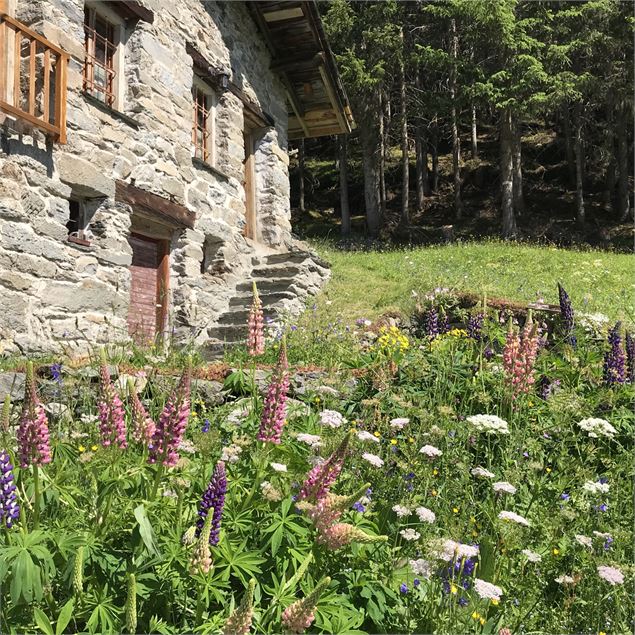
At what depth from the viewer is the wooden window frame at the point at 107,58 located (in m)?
8.09

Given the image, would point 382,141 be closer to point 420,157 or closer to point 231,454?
point 420,157

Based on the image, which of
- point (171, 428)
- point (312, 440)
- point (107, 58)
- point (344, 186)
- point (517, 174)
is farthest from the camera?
point (344, 186)

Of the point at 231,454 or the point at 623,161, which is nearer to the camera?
the point at 231,454

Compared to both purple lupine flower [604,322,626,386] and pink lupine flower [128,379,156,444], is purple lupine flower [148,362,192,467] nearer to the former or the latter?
pink lupine flower [128,379,156,444]

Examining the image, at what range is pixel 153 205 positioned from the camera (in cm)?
888

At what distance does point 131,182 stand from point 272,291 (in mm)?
3535

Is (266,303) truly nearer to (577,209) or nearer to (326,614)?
(326,614)

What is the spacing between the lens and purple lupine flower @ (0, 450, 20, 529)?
6.46ft

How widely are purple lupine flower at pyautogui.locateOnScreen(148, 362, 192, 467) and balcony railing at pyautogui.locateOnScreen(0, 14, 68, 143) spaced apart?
5.40 m

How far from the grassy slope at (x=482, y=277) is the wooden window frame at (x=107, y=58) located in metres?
5.05

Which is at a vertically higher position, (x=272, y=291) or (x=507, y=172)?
(x=507, y=172)

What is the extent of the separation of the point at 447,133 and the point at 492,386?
1176 inches

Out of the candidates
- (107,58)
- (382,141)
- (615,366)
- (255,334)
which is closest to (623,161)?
(382,141)

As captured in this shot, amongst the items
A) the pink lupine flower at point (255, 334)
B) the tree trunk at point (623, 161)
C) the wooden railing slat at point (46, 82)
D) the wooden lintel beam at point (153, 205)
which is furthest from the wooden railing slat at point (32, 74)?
the tree trunk at point (623, 161)
